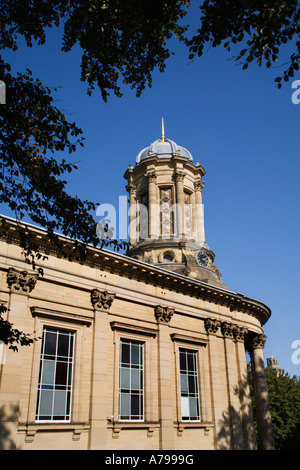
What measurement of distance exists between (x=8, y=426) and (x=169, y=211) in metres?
19.5

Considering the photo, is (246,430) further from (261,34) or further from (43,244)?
(261,34)

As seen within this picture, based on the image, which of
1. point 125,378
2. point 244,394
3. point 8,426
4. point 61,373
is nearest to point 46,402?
point 61,373

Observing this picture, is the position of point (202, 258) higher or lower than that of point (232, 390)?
higher

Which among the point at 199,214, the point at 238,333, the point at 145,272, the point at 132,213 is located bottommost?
the point at 238,333

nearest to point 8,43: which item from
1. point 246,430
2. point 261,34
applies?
point 261,34

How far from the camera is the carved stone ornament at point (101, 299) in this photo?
17.6 metres

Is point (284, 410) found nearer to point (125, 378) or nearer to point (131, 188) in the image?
point (131, 188)

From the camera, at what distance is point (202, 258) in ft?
89.7

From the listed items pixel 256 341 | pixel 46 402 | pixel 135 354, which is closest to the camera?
pixel 46 402

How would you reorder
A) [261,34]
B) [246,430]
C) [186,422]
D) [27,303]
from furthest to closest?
[246,430] → [186,422] → [27,303] → [261,34]

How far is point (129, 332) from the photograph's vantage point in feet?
60.6

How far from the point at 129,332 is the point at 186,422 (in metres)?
5.19

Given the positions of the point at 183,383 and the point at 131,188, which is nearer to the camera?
the point at 183,383

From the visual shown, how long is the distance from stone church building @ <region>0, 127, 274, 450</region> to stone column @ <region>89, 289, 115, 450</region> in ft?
0.14
